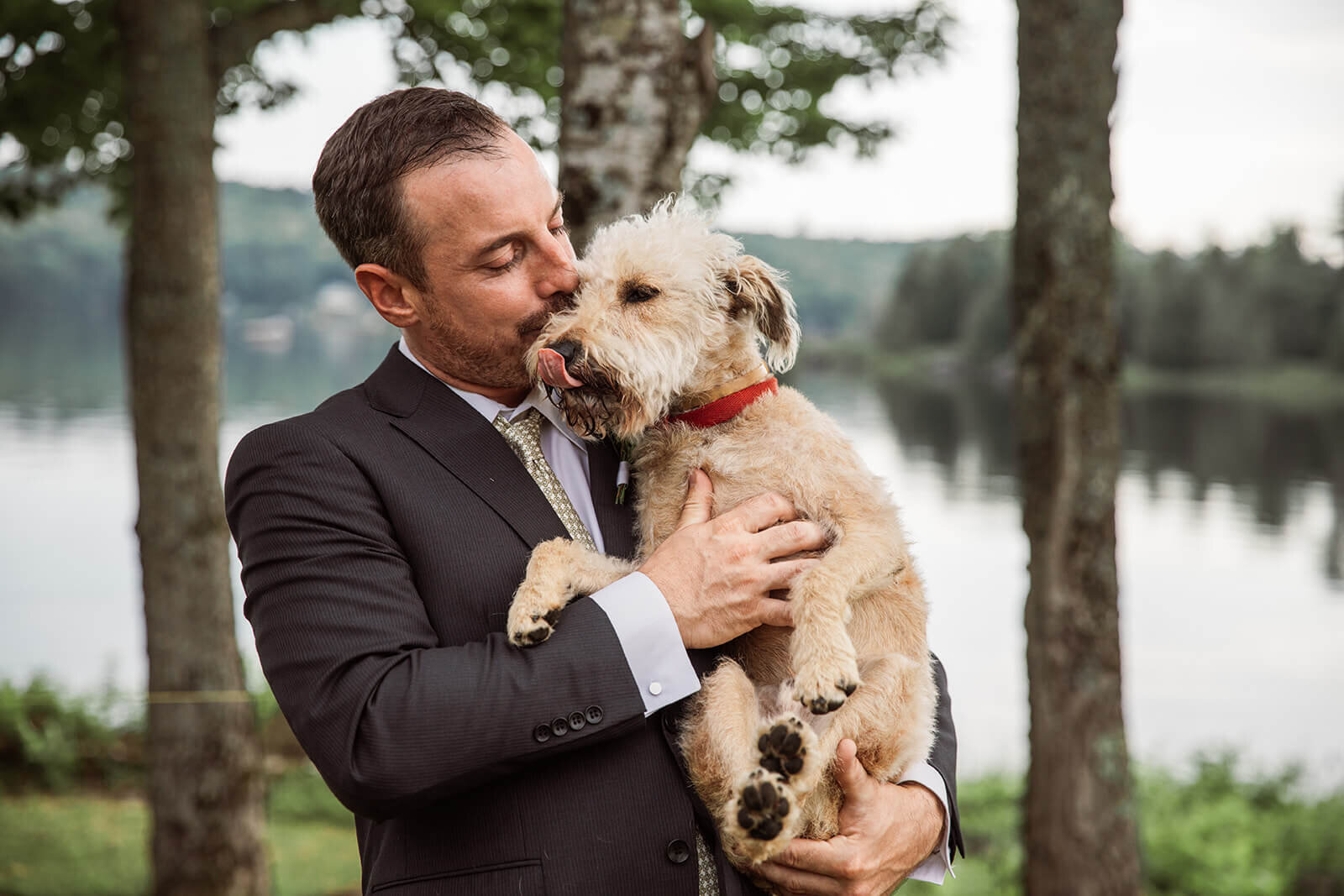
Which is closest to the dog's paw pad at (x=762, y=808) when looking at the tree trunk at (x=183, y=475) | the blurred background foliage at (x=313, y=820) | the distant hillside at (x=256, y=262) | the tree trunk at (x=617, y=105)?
the tree trunk at (x=617, y=105)

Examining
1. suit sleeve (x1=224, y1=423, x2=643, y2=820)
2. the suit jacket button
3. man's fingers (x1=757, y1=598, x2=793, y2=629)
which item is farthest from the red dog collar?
the suit jacket button

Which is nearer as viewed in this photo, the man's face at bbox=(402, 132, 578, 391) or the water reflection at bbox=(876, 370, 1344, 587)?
the man's face at bbox=(402, 132, 578, 391)

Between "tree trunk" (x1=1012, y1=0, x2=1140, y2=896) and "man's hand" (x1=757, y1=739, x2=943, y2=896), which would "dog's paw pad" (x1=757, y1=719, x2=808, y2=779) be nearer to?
"man's hand" (x1=757, y1=739, x2=943, y2=896)

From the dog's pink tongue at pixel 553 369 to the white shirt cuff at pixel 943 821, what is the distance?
1.30 m

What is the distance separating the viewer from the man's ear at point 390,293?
8.26 ft

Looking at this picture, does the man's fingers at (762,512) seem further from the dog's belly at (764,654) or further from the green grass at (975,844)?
the green grass at (975,844)

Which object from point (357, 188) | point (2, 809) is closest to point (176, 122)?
point (357, 188)

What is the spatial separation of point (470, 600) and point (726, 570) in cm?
56

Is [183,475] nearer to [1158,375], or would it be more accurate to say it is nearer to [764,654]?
[764,654]

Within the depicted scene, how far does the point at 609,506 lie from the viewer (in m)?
2.69

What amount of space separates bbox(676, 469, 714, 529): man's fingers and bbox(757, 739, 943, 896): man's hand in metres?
0.65

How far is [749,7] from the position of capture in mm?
6379

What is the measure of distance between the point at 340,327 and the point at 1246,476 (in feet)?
97.5

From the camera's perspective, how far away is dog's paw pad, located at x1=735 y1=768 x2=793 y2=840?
2229mm
